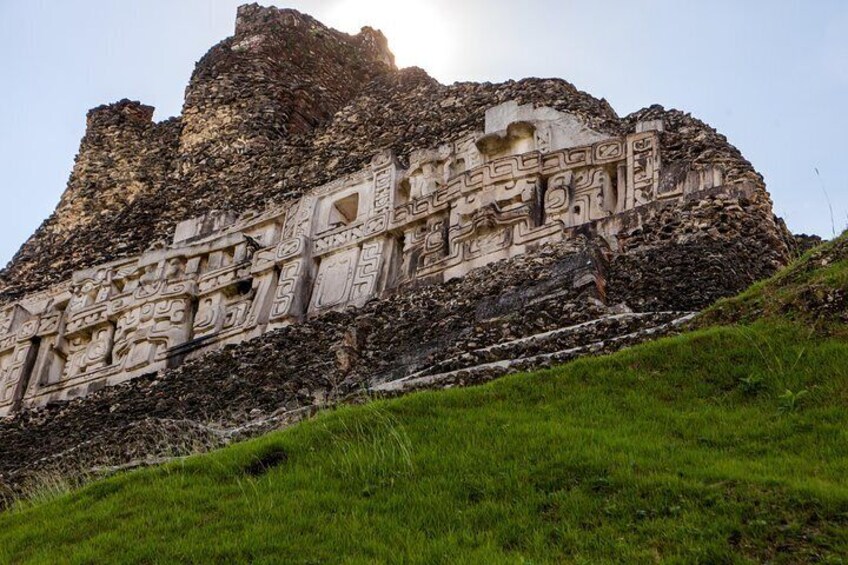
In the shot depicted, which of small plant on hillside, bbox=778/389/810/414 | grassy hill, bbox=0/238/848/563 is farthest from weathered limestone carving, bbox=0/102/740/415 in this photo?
small plant on hillside, bbox=778/389/810/414

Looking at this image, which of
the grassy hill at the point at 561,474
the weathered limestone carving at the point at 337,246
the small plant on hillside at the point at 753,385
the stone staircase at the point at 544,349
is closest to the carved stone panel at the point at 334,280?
the weathered limestone carving at the point at 337,246

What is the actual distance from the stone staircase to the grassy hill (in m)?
0.56

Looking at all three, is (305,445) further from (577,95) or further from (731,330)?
(577,95)

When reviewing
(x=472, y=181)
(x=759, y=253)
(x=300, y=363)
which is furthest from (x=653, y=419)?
(x=472, y=181)

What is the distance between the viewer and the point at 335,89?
2414cm

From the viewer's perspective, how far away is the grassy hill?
5.46 meters

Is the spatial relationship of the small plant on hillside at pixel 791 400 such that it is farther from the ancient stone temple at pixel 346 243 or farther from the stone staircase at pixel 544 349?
the ancient stone temple at pixel 346 243

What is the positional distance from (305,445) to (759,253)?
559cm

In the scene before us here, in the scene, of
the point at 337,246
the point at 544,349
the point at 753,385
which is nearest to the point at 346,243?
the point at 337,246

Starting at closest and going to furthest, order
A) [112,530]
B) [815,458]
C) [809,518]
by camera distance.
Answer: [809,518]
[815,458]
[112,530]

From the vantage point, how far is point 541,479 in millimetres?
6254

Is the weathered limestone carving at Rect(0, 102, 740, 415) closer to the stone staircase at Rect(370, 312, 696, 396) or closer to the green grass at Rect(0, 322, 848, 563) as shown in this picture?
the stone staircase at Rect(370, 312, 696, 396)

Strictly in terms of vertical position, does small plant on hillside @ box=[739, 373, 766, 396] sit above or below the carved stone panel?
below

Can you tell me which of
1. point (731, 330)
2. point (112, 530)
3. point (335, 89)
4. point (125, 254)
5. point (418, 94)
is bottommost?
point (112, 530)
